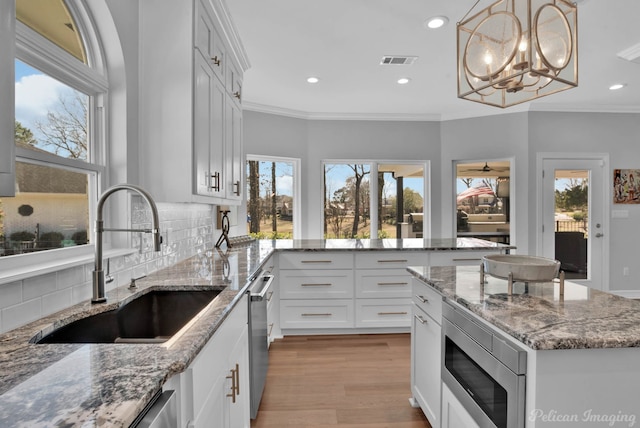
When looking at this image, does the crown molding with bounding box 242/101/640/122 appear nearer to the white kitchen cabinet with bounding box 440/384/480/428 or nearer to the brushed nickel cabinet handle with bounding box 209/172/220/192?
the brushed nickel cabinet handle with bounding box 209/172/220/192

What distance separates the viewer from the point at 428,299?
6.45ft

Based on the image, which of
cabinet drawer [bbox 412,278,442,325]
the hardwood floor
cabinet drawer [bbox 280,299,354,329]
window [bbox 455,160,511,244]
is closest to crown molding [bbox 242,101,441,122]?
window [bbox 455,160,511,244]

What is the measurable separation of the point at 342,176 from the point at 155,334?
13.7 feet

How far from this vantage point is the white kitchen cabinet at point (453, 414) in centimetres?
146

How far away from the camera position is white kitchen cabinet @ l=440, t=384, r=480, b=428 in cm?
146

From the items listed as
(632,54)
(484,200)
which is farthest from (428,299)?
(484,200)

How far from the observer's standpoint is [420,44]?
314 cm

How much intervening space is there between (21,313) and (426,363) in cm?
189

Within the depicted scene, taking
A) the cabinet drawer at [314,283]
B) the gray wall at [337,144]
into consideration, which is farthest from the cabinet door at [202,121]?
the gray wall at [337,144]

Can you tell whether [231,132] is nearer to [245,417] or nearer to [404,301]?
[245,417]

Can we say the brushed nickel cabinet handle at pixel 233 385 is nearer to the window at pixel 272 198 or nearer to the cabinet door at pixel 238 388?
the cabinet door at pixel 238 388

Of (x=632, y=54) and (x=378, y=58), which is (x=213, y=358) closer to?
(x=378, y=58)

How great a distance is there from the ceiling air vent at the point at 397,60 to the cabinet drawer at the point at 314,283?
214 cm

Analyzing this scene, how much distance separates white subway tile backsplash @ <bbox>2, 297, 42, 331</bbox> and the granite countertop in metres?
1.65
